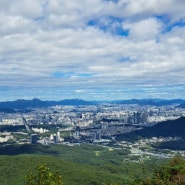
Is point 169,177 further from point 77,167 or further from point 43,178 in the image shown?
point 77,167

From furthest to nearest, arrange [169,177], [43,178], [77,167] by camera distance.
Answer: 1. [77,167]
2. [169,177]
3. [43,178]

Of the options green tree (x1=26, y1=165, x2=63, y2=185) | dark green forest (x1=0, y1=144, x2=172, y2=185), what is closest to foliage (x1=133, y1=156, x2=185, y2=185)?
dark green forest (x1=0, y1=144, x2=172, y2=185)

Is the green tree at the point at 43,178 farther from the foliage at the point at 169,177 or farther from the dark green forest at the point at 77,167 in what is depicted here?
the dark green forest at the point at 77,167

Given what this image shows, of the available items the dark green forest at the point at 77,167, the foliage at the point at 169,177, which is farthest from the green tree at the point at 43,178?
the dark green forest at the point at 77,167

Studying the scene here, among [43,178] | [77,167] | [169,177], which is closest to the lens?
[43,178]

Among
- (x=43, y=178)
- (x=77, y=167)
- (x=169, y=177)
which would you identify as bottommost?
(x=77, y=167)

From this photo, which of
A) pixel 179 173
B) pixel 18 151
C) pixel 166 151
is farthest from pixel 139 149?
pixel 179 173

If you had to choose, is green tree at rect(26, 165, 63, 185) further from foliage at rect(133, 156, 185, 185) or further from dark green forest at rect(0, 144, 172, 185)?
dark green forest at rect(0, 144, 172, 185)

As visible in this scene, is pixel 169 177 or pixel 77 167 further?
pixel 77 167

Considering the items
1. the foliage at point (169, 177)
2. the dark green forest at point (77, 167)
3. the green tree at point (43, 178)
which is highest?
the green tree at point (43, 178)

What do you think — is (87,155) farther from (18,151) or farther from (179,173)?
(179,173)

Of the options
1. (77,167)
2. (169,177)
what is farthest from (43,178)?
(77,167)
